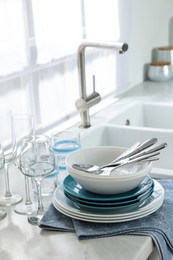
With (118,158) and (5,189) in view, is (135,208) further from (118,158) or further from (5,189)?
(5,189)

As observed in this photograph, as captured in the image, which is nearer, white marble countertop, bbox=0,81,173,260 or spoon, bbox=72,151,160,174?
white marble countertop, bbox=0,81,173,260

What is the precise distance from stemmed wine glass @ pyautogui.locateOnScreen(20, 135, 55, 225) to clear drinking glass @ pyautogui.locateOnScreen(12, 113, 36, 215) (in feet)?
0.10

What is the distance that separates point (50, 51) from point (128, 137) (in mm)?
434

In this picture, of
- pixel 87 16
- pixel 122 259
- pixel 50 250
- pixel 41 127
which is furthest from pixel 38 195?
pixel 87 16

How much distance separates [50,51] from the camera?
1.86m

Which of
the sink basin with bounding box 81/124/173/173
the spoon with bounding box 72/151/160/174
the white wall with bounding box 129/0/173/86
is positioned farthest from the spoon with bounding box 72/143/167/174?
the white wall with bounding box 129/0/173/86

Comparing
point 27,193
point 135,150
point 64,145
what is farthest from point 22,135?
point 135,150

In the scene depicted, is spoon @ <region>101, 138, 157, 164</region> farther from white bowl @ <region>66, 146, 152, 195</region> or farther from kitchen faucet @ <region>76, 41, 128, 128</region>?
kitchen faucet @ <region>76, 41, 128, 128</region>

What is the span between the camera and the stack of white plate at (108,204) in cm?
115

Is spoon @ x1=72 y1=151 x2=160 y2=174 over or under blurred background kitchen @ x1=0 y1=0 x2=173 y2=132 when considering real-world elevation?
under

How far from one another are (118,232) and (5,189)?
1.36ft

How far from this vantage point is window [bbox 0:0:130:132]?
5.42ft

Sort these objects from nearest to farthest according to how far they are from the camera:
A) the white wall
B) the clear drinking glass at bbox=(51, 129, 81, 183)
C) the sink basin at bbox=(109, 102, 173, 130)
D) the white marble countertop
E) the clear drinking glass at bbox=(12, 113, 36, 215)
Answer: the white marble countertop → the clear drinking glass at bbox=(12, 113, 36, 215) → the clear drinking glass at bbox=(51, 129, 81, 183) → the sink basin at bbox=(109, 102, 173, 130) → the white wall

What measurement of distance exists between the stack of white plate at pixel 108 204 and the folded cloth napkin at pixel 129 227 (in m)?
0.01
